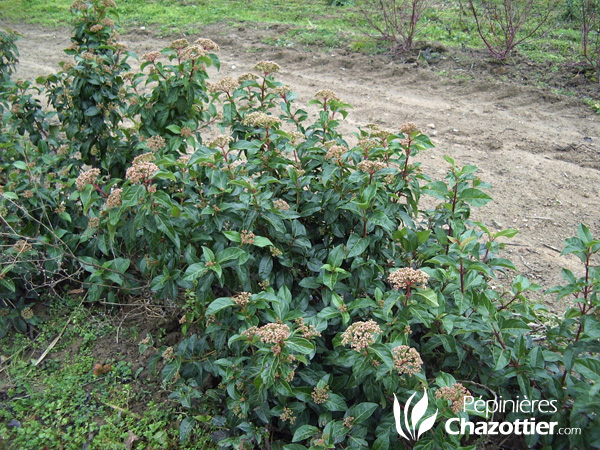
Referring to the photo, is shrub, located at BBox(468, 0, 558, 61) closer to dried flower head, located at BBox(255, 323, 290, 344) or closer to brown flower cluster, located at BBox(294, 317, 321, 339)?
brown flower cluster, located at BBox(294, 317, 321, 339)

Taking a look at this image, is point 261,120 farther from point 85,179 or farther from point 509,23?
point 509,23

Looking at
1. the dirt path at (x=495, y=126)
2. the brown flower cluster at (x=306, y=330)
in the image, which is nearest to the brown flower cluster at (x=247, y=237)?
the brown flower cluster at (x=306, y=330)

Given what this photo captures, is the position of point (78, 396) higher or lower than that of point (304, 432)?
lower

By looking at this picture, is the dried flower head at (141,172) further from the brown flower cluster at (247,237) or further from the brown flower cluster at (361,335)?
the brown flower cluster at (361,335)

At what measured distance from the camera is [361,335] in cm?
178

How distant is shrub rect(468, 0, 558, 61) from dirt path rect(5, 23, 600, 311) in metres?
0.78

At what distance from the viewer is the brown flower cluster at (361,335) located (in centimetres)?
172

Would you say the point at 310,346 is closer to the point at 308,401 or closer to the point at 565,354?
the point at 308,401

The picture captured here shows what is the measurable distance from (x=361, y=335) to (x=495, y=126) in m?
4.31

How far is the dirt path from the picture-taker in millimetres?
3906

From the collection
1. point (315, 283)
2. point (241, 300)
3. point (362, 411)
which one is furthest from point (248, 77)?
point (362, 411)

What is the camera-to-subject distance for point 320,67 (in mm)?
7109

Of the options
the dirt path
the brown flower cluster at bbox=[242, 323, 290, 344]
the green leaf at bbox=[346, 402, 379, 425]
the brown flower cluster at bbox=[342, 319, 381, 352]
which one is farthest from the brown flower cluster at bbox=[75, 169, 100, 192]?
the dirt path

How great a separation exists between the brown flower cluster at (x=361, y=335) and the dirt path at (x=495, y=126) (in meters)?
1.95
